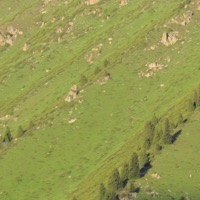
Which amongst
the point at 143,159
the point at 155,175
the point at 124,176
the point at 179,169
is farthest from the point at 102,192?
the point at 179,169

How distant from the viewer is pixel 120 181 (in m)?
160

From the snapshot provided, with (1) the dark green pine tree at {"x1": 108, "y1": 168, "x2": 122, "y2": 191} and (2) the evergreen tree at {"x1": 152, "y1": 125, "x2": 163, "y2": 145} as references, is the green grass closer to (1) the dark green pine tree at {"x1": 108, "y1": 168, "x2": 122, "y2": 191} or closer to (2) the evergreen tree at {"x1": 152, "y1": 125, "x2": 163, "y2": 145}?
(2) the evergreen tree at {"x1": 152, "y1": 125, "x2": 163, "y2": 145}

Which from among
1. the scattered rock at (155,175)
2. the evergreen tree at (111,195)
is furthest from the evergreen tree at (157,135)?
the evergreen tree at (111,195)

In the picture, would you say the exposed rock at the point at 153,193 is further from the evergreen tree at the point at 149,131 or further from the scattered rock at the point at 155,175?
the evergreen tree at the point at 149,131

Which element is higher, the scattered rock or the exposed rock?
the exposed rock

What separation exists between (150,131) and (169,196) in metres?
37.6

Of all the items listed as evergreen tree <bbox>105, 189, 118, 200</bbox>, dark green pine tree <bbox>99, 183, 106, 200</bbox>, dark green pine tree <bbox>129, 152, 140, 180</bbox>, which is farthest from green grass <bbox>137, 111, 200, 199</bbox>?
dark green pine tree <bbox>99, 183, 106, 200</bbox>

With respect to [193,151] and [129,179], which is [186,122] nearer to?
[193,151]

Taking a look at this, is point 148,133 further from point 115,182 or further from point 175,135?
point 115,182

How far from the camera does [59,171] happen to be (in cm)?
19538

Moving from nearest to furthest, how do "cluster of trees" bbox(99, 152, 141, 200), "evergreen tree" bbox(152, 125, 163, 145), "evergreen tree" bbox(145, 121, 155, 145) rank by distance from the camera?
"cluster of trees" bbox(99, 152, 141, 200) < "evergreen tree" bbox(152, 125, 163, 145) < "evergreen tree" bbox(145, 121, 155, 145)

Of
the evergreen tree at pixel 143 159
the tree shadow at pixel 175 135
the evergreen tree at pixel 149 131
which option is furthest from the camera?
the evergreen tree at pixel 149 131

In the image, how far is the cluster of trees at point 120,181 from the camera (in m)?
157

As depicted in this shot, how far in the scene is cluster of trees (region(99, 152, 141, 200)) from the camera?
157 metres
